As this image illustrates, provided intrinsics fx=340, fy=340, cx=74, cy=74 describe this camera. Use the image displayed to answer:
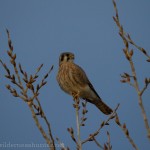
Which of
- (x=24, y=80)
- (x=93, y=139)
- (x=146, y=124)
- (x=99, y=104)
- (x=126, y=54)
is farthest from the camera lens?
(x=99, y=104)

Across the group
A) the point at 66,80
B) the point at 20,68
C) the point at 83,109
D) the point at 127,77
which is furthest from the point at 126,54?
the point at 66,80

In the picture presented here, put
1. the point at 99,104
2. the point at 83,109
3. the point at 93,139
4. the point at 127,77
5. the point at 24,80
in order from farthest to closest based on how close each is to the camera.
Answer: the point at 99,104
the point at 83,109
the point at 93,139
the point at 24,80
the point at 127,77

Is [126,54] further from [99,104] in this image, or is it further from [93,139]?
[99,104]

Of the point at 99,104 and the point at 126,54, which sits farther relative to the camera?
the point at 99,104

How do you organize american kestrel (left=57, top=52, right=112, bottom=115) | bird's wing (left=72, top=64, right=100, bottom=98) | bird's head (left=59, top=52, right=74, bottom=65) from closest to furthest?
1. american kestrel (left=57, top=52, right=112, bottom=115)
2. bird's wing (left=72, top=64, right=100, bottom=98)
3. bird's head (left=59, top=52, right=74, bottom=65)

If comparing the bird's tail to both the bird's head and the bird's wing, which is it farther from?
the bird's head

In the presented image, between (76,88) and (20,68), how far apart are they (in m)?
4.49

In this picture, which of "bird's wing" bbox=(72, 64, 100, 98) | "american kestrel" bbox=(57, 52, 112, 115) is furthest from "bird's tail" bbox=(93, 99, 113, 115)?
"bird's wing" bbox=(72, 64, 100, 98)

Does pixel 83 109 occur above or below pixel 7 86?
below

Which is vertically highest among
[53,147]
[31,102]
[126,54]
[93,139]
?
[126,54]

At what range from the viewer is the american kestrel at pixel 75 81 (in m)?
7.47

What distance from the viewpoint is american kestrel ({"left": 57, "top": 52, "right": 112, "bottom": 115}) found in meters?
7.47

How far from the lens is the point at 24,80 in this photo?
9.97 feet

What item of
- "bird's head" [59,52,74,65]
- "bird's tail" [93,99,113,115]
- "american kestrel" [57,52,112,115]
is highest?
"bird's head" [59,52,74,65]
